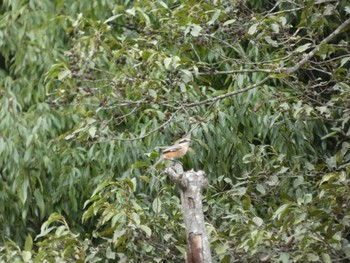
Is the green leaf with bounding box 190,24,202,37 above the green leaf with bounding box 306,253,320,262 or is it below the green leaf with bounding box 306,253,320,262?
above

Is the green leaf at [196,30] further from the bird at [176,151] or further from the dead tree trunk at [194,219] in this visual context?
the dead tree trunk at [194,219]

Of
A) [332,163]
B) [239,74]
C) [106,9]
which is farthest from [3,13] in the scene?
[332,163]

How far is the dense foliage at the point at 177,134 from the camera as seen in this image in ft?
19.4

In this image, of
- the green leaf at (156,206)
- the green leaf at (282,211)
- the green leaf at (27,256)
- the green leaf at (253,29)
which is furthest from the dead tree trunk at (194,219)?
the green leaf at (27,256)

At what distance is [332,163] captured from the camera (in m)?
6.06

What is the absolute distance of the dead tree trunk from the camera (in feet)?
15.2

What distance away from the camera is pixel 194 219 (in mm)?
4664

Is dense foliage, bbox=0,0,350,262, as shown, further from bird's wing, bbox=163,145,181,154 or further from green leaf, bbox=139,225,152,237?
bird's wing, bbox=163,145,181,154

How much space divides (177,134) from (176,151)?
0.58 metres

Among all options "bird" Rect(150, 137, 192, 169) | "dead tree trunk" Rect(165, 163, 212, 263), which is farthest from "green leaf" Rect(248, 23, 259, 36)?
"dead tree trunk" Rect(165, 163, 212, 263)

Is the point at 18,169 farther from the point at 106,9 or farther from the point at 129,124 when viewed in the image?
the point at 106,9

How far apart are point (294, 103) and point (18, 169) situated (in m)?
2.14

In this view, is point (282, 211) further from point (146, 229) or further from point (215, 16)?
point (215, 16)

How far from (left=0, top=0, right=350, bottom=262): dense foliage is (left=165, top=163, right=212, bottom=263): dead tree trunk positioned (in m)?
0.97
